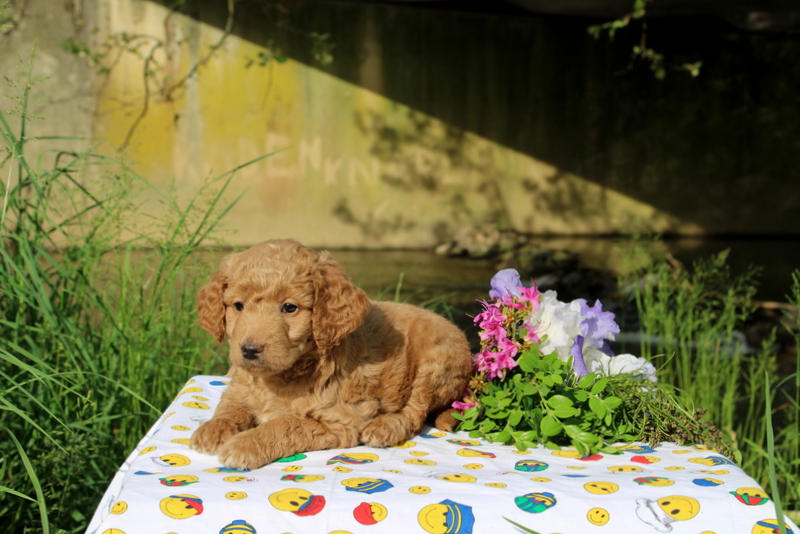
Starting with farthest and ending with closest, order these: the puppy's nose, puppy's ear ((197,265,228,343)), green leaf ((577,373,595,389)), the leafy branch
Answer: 1. the leafy branch
2. green leaf ((577,373,595,389))
3. puppy's ear ((197,265,228,343))
4. the puppy's nose

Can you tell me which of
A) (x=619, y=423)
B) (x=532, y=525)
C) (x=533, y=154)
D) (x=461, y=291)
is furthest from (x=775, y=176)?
(x=532, y=525)

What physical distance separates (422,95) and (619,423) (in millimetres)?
7985

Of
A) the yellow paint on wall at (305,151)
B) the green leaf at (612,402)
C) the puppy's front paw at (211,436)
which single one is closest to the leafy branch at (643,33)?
the yellow paint on wall at (305,151)

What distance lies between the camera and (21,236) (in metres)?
2.87

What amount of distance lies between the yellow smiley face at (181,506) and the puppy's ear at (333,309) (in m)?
0.60

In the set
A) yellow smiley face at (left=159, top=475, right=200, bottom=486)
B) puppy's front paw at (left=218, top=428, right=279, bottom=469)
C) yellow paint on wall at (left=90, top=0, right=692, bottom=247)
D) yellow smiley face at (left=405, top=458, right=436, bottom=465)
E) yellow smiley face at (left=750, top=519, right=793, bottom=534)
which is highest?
yellow paint on wall at (left=90, top=0, right=692, bottom=247)

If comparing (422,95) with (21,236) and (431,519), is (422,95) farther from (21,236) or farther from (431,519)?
(431,519)

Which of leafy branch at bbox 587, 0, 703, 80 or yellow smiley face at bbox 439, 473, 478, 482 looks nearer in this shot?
yellow smiley face at bbox 439, 473, 478, 482

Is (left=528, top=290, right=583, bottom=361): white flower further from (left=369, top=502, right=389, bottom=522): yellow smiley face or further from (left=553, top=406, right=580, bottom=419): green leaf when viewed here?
(left=369, top=502, right=389, bottom=522): yellow smiley face

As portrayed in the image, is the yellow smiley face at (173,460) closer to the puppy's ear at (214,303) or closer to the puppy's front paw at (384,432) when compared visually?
the puppy's ear at (214,303)

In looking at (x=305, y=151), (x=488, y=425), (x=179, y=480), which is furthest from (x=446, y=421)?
(x=305, y=151)

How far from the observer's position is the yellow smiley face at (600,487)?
1.93m

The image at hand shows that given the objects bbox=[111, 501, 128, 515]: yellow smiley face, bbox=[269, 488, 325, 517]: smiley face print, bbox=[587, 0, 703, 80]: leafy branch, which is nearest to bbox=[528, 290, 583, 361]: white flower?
bbox=[269, 488, 325, 517]: smiley face print

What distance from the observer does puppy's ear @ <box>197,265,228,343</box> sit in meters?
2.26
